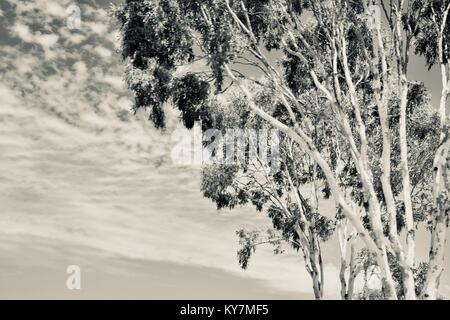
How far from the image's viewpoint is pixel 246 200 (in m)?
19.7

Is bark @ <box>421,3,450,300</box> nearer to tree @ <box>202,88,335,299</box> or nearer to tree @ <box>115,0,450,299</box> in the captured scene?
tree @ <box>115,0,450,299</box>

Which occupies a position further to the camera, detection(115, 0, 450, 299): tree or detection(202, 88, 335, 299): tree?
detection(202, 88, 335, 299): tree

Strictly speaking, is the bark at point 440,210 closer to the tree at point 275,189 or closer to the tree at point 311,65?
the tree at point 311,65

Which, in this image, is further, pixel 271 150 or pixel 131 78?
pixel 271 150

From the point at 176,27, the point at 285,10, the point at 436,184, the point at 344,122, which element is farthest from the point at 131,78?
the point at 436,184

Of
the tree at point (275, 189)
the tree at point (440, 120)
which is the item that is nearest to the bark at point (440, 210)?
the tree at point (440, 120)

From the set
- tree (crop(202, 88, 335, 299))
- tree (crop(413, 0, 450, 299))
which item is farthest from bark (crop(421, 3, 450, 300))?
tree (crop(202, 88, 335, 299))

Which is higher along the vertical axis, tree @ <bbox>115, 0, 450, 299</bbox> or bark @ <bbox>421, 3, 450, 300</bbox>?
tree @ <bbox>115, 0, 450, 299</bbox>

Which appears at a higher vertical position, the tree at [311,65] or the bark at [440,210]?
the tree at [311,65]

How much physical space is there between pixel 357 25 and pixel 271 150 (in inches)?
277

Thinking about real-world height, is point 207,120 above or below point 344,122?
above

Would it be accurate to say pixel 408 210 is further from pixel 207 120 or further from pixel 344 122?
pixel 207 120

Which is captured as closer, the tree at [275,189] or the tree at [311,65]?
the tree at [311,65]
